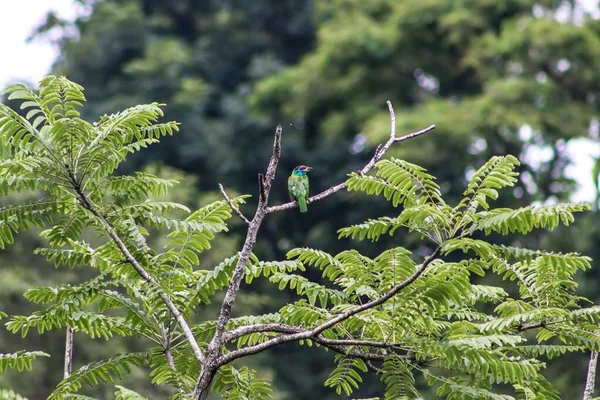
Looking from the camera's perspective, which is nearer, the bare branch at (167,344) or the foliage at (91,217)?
the foliage at (91,217)

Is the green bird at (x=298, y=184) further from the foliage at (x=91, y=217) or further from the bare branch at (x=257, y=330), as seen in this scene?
the bare branch at (x=257, y=330)

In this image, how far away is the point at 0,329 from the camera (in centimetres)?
2031

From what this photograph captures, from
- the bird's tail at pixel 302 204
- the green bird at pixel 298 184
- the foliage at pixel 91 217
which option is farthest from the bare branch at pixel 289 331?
the green bird at pixel 298 184

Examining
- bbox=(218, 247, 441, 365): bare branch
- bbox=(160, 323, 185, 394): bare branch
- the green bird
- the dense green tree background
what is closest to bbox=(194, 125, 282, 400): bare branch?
bbox=(218, 247, 441, 365): bare branch

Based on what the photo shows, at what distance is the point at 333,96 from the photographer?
30.7m

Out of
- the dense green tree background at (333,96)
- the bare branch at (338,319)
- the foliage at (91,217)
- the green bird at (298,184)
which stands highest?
the dense green tree background at (333,96)

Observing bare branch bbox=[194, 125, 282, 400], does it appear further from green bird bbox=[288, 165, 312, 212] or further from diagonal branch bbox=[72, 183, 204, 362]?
green bird bbox=[288, 165, 312, 212]

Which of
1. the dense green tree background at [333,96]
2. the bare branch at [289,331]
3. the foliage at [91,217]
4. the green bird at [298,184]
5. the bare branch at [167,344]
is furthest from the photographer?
the dense green tree background at [333,96]

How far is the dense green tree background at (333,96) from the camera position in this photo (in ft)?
84.6

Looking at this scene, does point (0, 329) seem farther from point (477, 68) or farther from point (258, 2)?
point (258, 2)

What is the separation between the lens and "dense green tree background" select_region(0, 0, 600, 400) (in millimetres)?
25797

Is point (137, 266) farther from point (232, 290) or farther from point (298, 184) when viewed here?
point (298, 184)

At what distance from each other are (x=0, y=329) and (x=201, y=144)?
13.8 meters

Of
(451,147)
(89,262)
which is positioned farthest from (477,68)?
(89,262)
